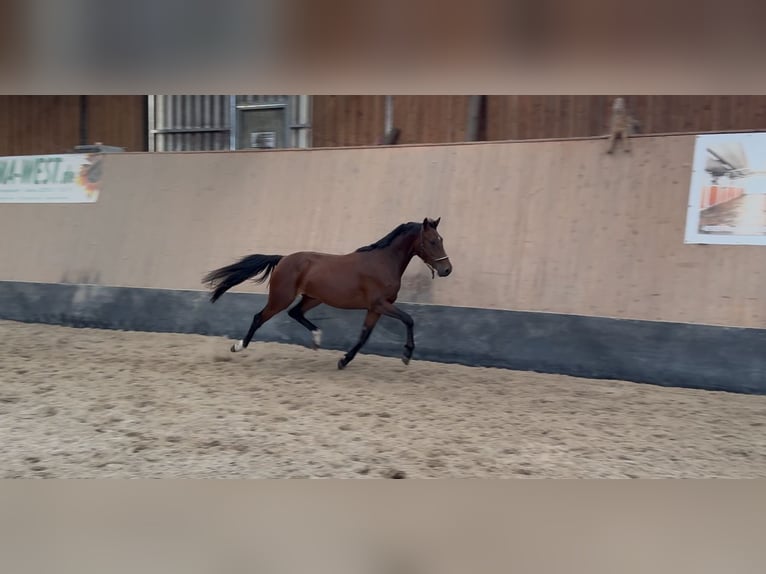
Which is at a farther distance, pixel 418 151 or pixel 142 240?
pixel 142 240

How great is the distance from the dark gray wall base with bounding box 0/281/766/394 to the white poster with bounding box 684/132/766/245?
83cm

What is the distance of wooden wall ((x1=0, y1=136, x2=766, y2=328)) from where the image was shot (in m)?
5.99

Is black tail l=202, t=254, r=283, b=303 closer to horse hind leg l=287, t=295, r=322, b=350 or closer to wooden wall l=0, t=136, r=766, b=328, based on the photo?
horse hind leg l=287, t=295, r=322, b=350

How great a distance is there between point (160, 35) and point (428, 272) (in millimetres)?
5096

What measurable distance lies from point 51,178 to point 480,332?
562 cm

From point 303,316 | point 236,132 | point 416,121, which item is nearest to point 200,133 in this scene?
point 236,132

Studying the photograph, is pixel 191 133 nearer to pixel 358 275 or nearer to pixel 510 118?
pixel 358 275

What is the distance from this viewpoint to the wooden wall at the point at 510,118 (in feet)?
15.7

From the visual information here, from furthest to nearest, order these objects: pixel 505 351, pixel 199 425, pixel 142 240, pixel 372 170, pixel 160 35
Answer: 1. pixel 142 240
2. pixel 372 170
3. pixel 505 351
4. pixel 199 425
5. pixel 160 35

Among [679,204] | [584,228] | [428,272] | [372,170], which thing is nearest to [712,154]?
[679,204]

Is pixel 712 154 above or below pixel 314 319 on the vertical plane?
above

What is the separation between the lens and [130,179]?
27.2ft

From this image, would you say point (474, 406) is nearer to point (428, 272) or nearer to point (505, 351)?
point (505, 351)

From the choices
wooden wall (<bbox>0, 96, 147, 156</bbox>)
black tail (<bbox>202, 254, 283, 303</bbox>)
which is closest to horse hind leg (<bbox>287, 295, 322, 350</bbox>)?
black tail (<bbox>202, 254, 283, 303</bbox>)
